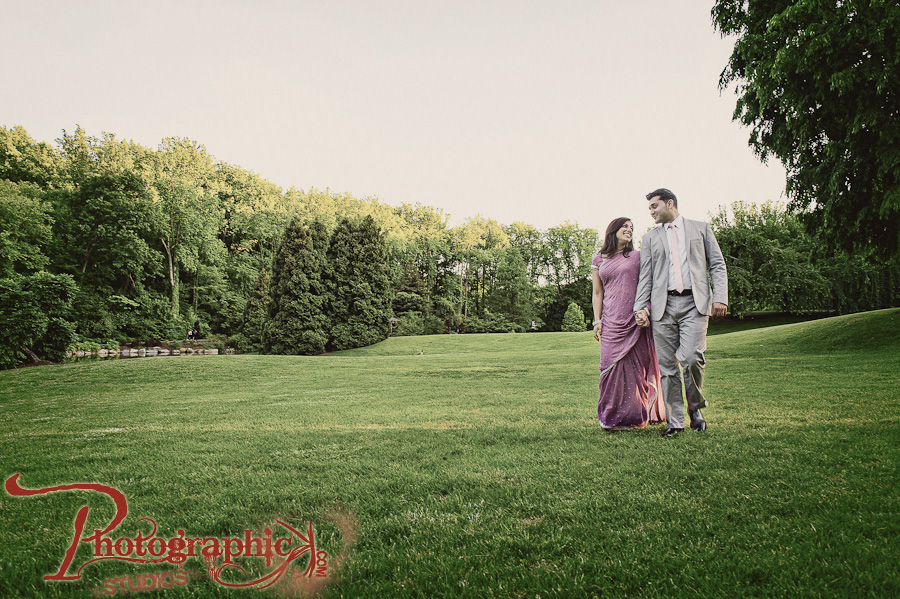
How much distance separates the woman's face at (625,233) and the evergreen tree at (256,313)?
29074 mm

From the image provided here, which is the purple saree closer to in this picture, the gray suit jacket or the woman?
the woman

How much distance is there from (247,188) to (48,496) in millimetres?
45982

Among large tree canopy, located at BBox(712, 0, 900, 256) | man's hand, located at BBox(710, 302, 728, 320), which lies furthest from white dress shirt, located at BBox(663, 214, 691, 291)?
large tree canopy, located at BBox(712, 0, 900, 256)

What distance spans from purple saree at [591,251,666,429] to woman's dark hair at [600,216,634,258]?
0.10 m

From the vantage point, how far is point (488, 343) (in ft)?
95.6

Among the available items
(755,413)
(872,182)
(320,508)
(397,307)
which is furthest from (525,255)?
(320,508)

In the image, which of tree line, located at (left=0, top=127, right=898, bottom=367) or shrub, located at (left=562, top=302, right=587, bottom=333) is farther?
shrub, located at (left=562, top=302, right=587, bottom=333)

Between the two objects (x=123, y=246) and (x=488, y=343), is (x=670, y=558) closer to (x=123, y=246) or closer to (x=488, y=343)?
(x=488, y=343)

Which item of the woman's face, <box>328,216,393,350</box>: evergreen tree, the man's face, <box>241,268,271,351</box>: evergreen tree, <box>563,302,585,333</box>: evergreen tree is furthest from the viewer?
<box>563,302,585,333</box>: evergreen tree

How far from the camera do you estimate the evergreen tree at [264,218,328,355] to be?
29.0 m

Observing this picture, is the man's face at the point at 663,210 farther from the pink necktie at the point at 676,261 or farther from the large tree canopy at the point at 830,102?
the large tree canopy at the point at 830,102

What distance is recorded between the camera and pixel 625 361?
17.3 ft

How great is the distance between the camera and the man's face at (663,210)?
5.21 meters

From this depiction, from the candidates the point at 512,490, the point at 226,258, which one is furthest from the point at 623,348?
the point at 226,258
